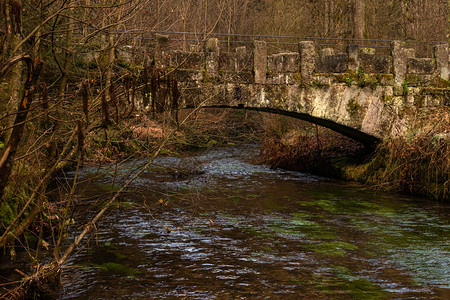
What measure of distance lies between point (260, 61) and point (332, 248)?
4.80 m

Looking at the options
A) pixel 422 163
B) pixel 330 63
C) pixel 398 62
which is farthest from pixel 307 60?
pixel 422 163

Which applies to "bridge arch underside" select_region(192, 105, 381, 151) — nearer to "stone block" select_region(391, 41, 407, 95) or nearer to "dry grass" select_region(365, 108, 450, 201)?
"dry grass" select_region(365, 108, 450, 201)

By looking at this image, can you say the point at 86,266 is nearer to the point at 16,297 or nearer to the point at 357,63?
the point at 16,297

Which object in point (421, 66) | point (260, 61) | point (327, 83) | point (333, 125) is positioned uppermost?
point (260, 61)

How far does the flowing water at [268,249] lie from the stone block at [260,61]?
2.32 meters

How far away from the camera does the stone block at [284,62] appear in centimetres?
1081

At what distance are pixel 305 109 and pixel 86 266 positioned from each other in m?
6.35

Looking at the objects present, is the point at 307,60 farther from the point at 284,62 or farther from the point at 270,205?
the point at 270,205

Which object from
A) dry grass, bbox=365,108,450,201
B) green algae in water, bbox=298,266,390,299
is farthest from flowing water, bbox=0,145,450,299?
dry grass, bbox=365,108,450,201

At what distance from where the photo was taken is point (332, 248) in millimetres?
7000

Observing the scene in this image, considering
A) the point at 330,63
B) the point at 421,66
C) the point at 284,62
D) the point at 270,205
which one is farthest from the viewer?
the point at 421,66

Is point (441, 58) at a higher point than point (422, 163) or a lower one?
higher

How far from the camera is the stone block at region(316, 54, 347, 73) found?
11.2m

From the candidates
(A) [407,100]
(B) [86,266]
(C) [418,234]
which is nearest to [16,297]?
(B) [86,266]
